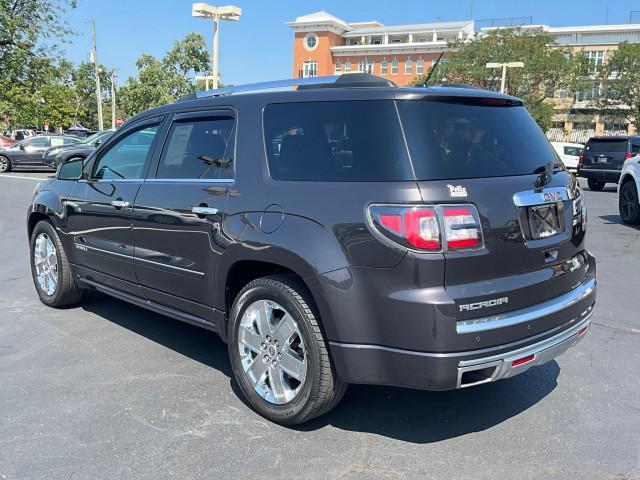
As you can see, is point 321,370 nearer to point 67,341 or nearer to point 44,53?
point 67,341

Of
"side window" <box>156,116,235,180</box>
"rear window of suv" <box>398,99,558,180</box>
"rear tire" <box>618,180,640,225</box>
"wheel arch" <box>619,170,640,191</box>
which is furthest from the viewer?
"rear tire" <box>618,180,640,225</box>

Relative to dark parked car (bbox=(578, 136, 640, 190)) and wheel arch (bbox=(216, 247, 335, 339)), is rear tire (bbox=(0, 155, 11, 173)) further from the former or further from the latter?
wheel arch (bbox=(216, 247, 335, 339))

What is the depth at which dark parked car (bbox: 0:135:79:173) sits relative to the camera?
23.0m

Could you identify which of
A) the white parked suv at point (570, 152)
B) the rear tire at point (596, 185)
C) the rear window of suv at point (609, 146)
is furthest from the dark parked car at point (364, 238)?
the white parked suv at point (570, 152)

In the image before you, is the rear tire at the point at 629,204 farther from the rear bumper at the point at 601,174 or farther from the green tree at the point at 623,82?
the green tree at the point at 623,82

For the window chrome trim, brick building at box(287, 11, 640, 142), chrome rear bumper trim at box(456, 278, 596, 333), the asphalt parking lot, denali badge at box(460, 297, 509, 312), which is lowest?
the asphalt parking lot

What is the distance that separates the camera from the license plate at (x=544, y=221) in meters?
3.08

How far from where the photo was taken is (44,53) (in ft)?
94.4

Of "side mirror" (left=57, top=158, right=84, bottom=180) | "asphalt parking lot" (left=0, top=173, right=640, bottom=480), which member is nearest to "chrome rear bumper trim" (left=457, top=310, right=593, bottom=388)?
"asphalt parking lot" (left=0, top=173, right=640, bottom=480)

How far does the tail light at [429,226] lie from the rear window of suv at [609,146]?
59.2 feet

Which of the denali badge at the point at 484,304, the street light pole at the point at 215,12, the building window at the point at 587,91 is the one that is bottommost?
the denali badge at the point at 484,304

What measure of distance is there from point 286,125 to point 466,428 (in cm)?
200

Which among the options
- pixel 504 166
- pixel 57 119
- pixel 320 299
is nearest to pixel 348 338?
pixel 320 299

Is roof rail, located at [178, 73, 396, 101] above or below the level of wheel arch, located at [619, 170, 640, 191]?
above
